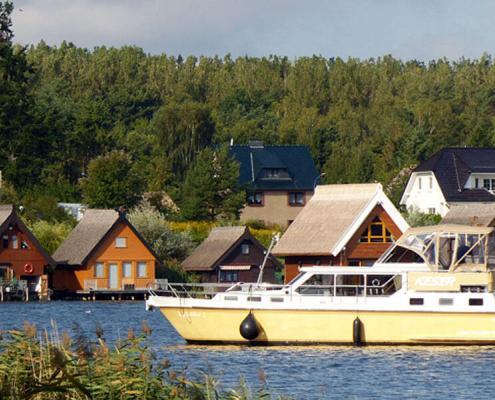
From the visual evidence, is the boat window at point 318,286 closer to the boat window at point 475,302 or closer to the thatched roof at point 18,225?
the boat window at point 475,302

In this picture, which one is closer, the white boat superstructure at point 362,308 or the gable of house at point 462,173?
the white boat superstructure at point 362,308

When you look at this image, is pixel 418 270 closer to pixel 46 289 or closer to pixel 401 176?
pixel 46 289

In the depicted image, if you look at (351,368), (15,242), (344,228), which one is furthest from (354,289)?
(15,242)

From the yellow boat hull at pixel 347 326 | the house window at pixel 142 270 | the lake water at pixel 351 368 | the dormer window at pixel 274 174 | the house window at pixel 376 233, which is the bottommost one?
the lake water at pixel 351 368

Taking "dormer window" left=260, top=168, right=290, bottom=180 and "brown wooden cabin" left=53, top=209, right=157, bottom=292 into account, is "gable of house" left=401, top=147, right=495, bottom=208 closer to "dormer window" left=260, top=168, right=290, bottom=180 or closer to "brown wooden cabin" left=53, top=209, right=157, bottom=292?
"dormer window" left=260, top=168, right=290, bottom=180

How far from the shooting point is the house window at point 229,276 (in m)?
89.9

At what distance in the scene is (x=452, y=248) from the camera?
47.2m

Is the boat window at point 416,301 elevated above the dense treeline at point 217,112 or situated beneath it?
situated beneath

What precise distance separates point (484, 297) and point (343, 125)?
364ft

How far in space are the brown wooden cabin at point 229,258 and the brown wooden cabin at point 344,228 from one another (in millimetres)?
15094

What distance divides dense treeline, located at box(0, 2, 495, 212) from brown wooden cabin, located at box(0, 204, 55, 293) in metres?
15.5

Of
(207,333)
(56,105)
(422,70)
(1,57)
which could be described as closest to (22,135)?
(1,57)

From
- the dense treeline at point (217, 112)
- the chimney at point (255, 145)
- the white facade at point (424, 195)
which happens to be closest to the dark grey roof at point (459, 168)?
the white facade at point (424, 195)

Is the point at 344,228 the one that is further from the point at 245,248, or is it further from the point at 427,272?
the point at 427,272
